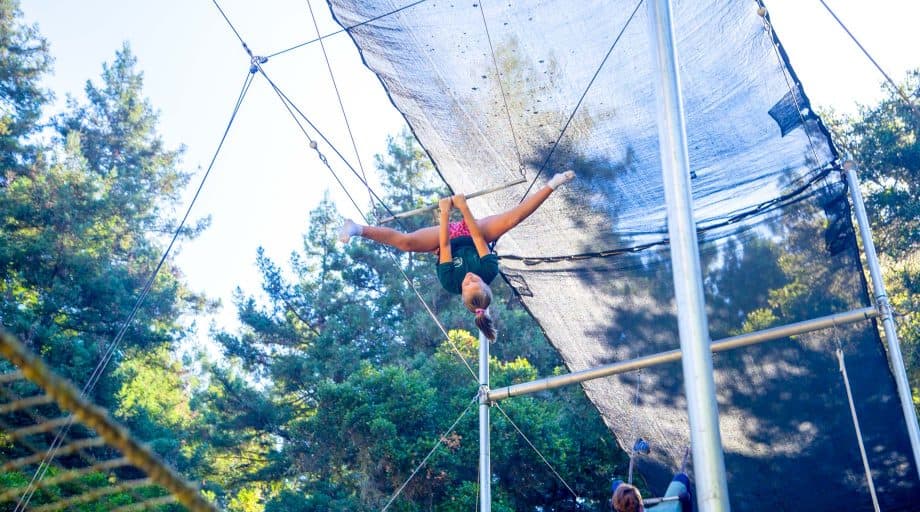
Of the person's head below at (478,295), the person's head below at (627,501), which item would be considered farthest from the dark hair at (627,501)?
the person's head below at (478,295)

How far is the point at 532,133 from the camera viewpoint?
473cm

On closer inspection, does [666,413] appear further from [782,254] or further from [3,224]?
[3,224]

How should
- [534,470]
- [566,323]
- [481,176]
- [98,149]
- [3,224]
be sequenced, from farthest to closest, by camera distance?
[98,149] → [3,224] → [534,470] → [566,323] → [481,176]

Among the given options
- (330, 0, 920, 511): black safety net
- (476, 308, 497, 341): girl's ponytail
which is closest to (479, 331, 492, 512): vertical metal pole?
(476, 308, 497, 341): girl's ponytail

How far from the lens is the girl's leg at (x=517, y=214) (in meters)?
3.94

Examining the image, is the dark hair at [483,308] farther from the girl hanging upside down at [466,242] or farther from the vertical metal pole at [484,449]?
the vertical metal pole at [484,449]

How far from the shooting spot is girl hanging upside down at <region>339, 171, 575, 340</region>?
406 centimetres

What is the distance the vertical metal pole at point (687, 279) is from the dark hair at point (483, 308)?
1383 mm

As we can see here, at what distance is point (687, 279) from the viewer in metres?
2.73

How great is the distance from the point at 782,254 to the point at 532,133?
1476 mm

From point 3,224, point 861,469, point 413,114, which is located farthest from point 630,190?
point 3,224

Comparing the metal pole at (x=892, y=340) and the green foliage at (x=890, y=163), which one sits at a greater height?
the green foliage at (x=890, y=163)

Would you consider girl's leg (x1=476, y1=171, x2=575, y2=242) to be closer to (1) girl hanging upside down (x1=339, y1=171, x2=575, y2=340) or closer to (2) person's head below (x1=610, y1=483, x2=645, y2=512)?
(1) girl hanging upside down (x1=339, y1=171, x2=575, y2=340)

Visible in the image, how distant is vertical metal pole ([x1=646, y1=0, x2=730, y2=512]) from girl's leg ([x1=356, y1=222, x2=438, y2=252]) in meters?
1.52
